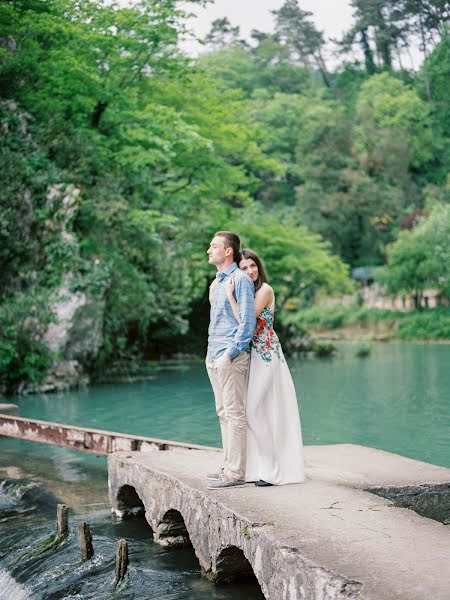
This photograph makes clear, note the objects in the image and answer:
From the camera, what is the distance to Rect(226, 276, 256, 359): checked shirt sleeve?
6.27m

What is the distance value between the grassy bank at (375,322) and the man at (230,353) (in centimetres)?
4039

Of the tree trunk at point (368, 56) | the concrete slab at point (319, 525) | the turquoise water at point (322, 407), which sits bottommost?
the turquoise water at point (322, 407)

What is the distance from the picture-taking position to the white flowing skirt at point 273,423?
21.2ft

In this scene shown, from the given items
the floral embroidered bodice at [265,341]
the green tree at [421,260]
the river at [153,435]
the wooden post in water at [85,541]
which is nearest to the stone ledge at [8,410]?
the river at [153,435]

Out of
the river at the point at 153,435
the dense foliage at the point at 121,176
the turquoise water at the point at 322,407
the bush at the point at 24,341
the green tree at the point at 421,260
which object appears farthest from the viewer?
the green tree at the point at 421,260

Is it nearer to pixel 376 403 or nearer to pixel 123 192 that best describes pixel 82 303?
pixel 123 192

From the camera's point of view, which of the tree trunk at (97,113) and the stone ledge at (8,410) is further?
the tree trunk at (97,113)

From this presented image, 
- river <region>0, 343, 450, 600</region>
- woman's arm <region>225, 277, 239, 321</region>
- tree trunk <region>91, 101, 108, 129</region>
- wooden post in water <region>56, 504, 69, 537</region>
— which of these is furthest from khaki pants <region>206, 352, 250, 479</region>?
tree trunk <region>91, 101, 108, 129</region>

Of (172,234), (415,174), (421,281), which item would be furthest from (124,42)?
(415,174)

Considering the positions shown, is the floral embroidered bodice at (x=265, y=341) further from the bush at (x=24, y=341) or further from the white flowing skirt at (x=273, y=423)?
the bush at (x=24, y=341)

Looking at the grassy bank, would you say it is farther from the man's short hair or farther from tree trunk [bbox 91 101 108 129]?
the man's short hair

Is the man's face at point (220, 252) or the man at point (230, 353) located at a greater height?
the man's face at point (220, 252)

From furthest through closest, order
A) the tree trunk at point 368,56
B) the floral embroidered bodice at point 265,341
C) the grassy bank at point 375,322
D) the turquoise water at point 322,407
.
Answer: the tree trunk at point 368,56
the grassy bank at point 375,322
the turquoise water at point 322,407
the floral embroidered bodice at point 265,341

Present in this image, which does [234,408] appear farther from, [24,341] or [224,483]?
[24,341]
